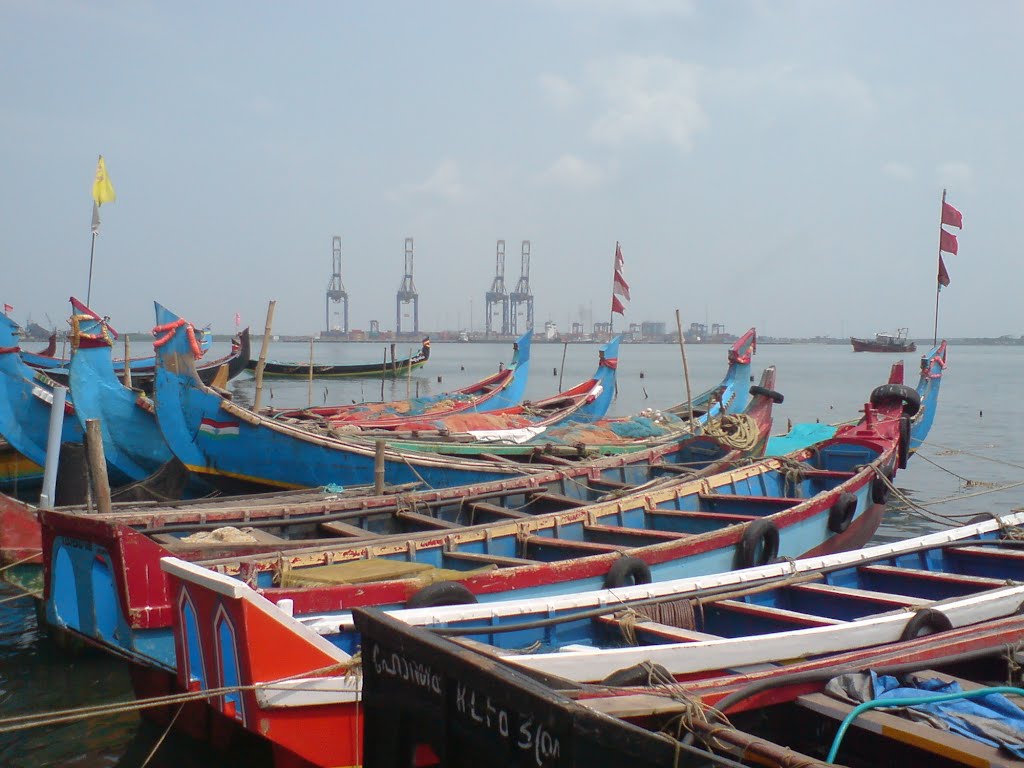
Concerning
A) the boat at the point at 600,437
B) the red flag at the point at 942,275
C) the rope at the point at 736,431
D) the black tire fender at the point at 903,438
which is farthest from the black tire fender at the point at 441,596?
the red flag at the point at 942,275

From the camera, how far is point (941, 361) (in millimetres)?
17438

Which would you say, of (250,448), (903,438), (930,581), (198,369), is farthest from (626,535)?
(198,369)

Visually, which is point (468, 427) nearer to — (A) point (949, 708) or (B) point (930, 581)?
(B) point (930, 581)

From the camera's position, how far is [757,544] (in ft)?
25.3

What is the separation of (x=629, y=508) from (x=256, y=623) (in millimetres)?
5130

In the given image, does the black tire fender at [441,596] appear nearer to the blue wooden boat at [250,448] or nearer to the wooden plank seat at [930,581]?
the wooden plank seat at [930,581]

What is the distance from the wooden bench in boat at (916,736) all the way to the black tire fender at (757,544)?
4.07m

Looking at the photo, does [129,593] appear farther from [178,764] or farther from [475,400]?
[475,400]

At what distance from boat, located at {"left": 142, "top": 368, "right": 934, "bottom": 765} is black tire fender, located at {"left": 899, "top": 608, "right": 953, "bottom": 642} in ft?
7.21

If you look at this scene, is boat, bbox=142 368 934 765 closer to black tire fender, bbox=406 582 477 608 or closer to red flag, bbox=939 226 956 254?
black tire fender, bbox=406 582 477 608

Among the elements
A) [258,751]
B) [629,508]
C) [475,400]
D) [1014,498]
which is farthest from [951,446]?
[258,751]

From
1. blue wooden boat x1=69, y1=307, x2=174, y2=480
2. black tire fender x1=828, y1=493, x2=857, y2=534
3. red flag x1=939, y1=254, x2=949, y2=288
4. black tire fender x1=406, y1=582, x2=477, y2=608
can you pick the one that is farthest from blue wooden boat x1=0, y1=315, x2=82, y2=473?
red flag x1=939, y1=254, x2=949, y2=288

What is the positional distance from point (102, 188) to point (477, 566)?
41.0 feet

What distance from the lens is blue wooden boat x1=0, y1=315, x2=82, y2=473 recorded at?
41.0ft
